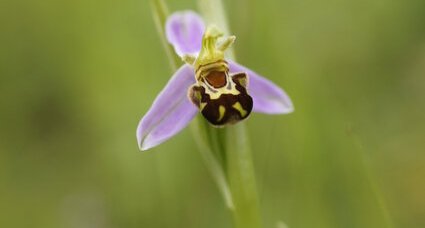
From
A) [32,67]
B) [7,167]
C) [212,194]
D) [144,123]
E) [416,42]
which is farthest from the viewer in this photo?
[32,67]

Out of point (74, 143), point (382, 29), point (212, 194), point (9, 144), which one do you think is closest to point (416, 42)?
point (382, 29)

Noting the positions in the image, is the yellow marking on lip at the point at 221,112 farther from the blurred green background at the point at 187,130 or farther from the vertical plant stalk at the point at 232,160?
the blurred green background at the point at 187,130

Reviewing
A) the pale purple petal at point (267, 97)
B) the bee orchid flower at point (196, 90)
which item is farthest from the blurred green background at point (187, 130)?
the bee orchid flower at point (196, 90)

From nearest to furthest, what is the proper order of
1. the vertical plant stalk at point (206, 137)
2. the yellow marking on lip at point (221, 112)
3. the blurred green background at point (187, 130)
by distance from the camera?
the yellow marking on lip at point (221, 112) < the vertical plant stalk at point (206, 137) < the blurred green background at point (187, 130)

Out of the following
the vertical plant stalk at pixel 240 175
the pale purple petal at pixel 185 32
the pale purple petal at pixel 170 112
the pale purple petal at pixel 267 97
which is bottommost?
the vertical plant stalk at pixel 240 175

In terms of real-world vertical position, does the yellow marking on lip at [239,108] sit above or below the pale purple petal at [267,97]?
above

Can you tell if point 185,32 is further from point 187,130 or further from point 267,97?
point 187,130

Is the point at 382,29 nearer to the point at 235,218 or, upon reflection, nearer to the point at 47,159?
the point at 47,159

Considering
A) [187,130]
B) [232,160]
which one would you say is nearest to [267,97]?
[232,160]
